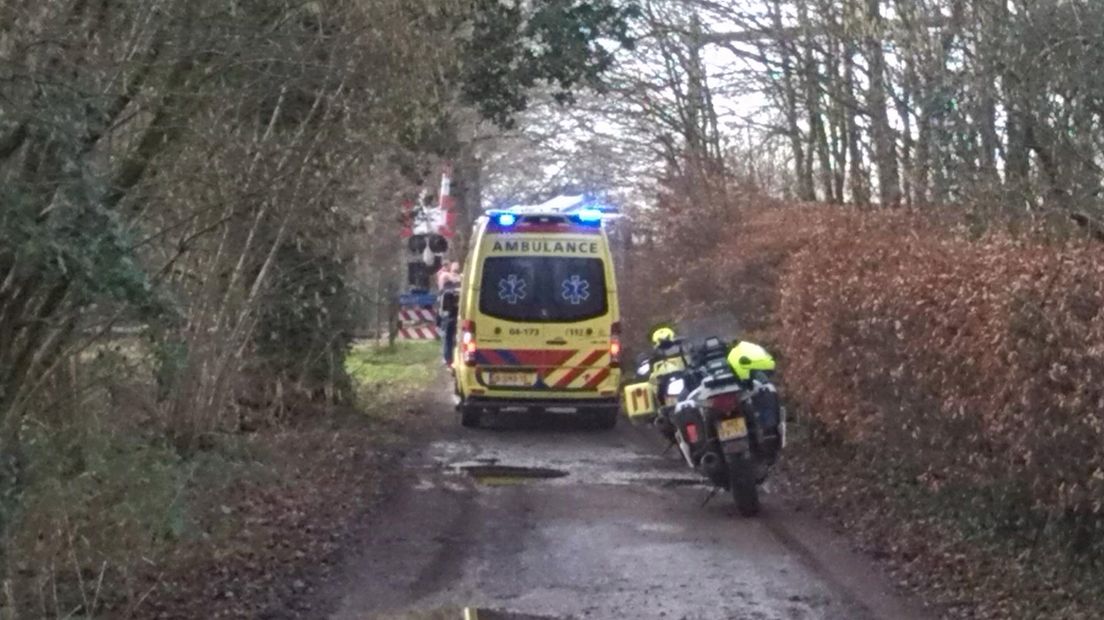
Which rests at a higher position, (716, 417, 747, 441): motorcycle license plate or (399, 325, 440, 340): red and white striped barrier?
(399, 325, 440, 340): red and white striped barrier

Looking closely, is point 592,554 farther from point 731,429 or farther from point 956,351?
point 956,351

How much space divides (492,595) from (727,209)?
42.8 feet

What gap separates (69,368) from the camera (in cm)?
1079

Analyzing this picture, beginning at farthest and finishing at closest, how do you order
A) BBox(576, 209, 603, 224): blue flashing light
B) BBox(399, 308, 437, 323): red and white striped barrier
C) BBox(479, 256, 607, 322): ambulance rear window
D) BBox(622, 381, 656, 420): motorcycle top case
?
BBox(399, 308, 437, 323): red and white striped barrier, BBox(576, 209, 603, 224): blue flashing light, BBox(479, 256, 607, 322): ambulance rear window, BBox(622, 381, 656, 420): motorcycle top case

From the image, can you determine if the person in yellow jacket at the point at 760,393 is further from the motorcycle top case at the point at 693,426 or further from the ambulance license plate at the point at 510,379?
the ambulance license plate at the point at 510,379

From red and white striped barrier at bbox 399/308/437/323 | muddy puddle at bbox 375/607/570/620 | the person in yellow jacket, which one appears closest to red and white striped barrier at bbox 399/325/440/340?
red and white striped barrier at bbox 399/308/437/323

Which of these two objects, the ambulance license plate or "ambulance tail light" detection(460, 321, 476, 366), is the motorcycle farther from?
"ambulance tail light" detection(460, 321, 476, 366)

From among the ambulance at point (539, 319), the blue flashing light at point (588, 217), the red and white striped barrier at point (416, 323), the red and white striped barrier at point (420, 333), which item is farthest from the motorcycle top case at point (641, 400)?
the red and white striped barrier at point (420, 333)

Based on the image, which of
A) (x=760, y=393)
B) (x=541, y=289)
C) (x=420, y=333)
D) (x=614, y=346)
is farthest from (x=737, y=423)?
(x=420, y=333)

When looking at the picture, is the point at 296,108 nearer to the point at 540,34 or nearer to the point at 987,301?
the point at 540,34

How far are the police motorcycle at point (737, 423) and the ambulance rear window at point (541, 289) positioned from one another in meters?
7.00

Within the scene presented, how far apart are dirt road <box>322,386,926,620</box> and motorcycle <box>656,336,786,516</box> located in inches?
13.6

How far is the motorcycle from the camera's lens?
41.9ft

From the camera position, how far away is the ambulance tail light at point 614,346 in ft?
65.5
